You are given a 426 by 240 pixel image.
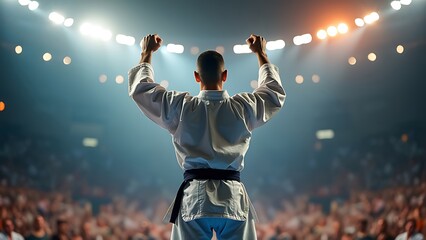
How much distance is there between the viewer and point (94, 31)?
22.0 ft

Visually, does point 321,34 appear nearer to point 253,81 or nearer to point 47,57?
point 253,81

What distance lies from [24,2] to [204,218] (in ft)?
17.1

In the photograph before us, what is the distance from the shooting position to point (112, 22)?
666 centimetres

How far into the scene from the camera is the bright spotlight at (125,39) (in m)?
6.83

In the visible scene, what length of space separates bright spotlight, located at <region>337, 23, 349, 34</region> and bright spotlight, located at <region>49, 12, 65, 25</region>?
11.4ft

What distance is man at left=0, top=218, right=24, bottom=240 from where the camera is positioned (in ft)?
19.4

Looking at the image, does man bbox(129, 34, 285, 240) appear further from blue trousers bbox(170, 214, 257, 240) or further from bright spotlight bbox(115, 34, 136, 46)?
bright spotlight bbox(115, 34, 136, 46)

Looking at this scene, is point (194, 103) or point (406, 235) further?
point (406, 235)

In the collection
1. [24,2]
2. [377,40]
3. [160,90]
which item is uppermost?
[24,2]

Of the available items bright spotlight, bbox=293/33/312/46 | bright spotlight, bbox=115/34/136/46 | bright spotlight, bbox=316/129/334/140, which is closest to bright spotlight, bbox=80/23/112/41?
bright spotlight, bbox=115/34/136/46

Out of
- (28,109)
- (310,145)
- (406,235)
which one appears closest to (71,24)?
(28,109)

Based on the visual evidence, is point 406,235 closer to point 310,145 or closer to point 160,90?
point 310,145

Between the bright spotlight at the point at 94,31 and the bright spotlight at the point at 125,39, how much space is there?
0.38ft

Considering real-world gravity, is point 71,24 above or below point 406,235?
above
